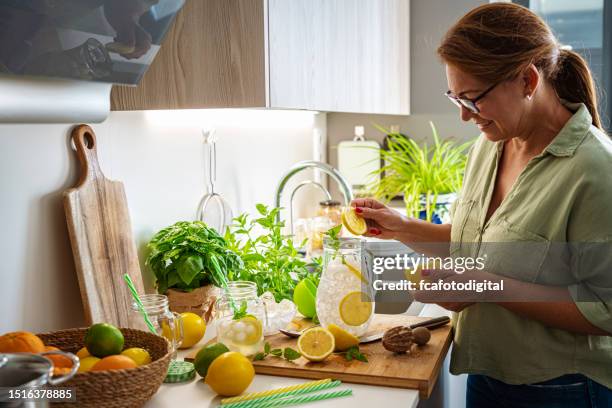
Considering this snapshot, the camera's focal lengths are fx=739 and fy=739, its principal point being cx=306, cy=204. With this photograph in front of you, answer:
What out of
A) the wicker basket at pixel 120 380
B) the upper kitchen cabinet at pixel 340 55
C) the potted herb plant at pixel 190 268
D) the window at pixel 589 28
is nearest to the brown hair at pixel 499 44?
the upper kitchen cabinet at pixel 340 55

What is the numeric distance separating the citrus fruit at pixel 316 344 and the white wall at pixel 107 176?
508 mm

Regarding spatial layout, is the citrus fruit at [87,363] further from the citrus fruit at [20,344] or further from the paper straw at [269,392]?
the paper straw at [269,392]

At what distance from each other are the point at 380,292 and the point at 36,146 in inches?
47.4

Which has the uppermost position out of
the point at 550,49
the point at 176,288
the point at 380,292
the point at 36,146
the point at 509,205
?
the point at 550,49

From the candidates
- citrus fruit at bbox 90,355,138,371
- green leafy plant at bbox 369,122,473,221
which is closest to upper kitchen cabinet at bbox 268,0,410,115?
green leafy plant at bbox 369,122,473,221

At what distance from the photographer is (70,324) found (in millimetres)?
1578

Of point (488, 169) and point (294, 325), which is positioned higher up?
point (488, 169)

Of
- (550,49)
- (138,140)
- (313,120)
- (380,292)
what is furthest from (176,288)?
(313,120)

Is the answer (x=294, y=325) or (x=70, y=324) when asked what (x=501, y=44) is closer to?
(x=294, y=325)

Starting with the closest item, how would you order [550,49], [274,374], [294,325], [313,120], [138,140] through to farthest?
1. [274,374]
2. [550,49]
3. [294,325]
4. [138,140]
5. [313,120]

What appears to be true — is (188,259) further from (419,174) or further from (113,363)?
(419,174)

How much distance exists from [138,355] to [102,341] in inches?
2.6

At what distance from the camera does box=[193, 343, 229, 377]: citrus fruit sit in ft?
4.50

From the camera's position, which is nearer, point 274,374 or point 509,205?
point 274,374
